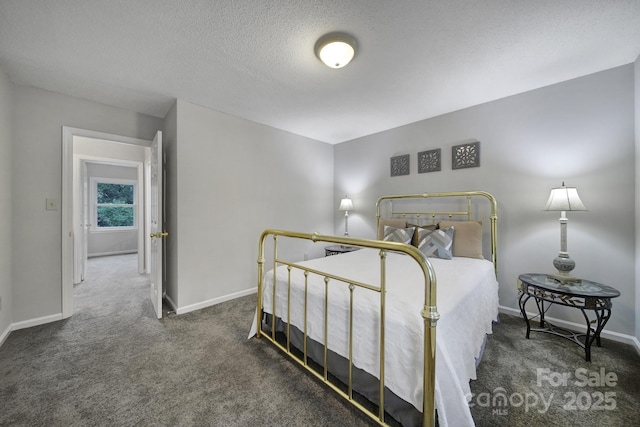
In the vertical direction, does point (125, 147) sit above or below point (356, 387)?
above

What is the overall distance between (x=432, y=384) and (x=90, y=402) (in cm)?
197

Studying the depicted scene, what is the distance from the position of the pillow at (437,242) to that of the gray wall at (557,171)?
65cm

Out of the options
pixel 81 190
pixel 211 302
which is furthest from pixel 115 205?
pixel 211 302

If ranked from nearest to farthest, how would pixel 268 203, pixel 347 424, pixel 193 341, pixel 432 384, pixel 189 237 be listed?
pixel 432 384 < pixel 347 424 < pixel 193 341 < pixel 189 237 < pixel 268 203

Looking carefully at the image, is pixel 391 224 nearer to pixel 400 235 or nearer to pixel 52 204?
pixel 400 235

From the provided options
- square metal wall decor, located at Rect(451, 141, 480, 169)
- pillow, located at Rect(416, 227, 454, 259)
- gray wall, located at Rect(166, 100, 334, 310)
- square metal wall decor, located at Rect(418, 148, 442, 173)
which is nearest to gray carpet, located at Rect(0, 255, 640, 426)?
gray wall, located at Rect(166, 100, 334, 310)

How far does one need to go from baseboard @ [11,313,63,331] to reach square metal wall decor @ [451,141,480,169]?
15.9 ft

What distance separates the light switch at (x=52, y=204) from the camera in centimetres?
252

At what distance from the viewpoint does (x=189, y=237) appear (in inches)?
110

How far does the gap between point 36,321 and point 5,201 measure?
4.04ft

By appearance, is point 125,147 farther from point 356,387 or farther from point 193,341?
point 356,387

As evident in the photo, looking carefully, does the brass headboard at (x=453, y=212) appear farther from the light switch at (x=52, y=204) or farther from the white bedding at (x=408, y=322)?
the light switch at (x=52, y=204)

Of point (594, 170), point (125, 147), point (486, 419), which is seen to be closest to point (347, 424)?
point (486, 419)

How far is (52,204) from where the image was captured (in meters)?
Result: 2.54
